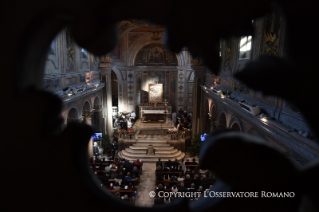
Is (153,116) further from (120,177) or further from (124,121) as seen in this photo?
(120,177)

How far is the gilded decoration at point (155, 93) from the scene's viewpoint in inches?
979

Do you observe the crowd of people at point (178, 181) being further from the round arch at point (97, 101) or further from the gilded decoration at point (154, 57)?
the gilded decoration at point (154, 57)

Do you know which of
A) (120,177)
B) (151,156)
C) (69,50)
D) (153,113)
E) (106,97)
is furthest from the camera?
(153,113)

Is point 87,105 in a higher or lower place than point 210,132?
lower

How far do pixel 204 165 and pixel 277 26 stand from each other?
8401 mm

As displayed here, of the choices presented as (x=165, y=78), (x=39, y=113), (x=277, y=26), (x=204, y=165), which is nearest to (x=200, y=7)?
(x=204, y=165)

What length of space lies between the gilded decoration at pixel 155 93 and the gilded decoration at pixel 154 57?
2455mm

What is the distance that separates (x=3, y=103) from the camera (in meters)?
0.80

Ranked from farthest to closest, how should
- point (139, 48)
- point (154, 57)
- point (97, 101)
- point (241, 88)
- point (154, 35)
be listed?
1. point (154, 57)
2. point (139, 48)
3. point (154, 35)
4. point (97, 101)
5. point (241, 88)

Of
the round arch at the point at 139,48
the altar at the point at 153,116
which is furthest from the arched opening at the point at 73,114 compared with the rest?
the round arch at the point at 139,48

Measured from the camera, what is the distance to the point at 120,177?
1201cm

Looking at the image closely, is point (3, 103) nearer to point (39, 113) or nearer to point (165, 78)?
point (39, 113)

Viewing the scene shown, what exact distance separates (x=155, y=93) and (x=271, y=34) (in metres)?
17.5

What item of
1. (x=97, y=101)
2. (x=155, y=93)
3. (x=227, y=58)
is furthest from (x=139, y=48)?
(x=227, y=58)
